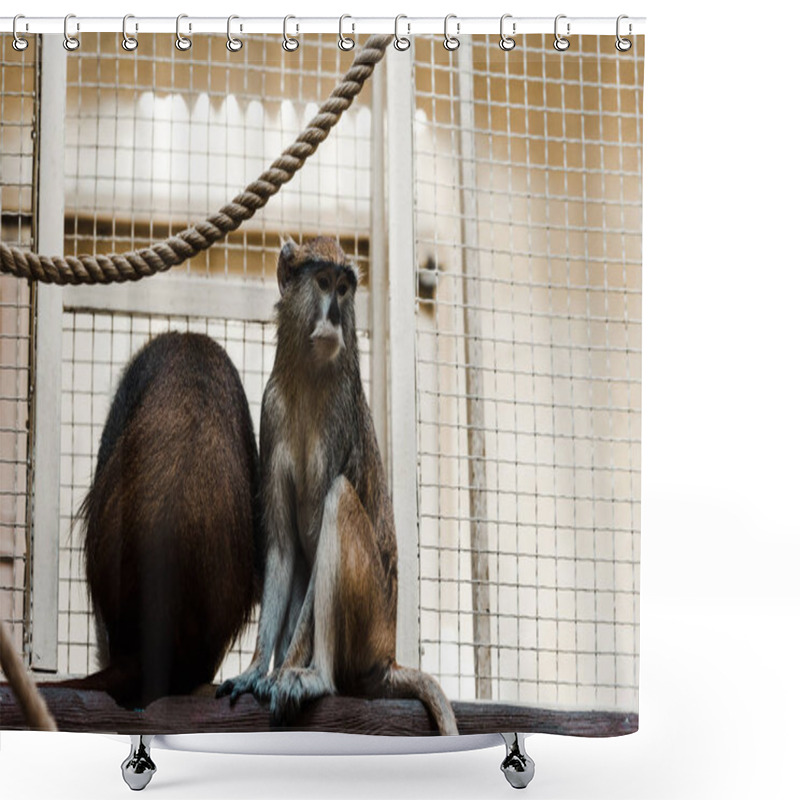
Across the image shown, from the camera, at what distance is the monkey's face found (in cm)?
228

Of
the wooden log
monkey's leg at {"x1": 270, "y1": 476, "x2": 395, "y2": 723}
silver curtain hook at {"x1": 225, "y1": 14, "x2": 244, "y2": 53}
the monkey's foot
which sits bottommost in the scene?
the wooden log

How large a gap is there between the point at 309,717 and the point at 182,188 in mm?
960

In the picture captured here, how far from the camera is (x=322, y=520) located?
2273 millimetres

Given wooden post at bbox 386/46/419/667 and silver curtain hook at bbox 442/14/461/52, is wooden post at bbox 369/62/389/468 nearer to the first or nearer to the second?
wooden post at bbox 386/46/419/667

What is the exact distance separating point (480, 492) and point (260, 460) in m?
0.40

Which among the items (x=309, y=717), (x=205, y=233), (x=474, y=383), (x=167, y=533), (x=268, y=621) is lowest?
(x=309, y=717)

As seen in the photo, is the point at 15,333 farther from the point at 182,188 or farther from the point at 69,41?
the point at 69,41

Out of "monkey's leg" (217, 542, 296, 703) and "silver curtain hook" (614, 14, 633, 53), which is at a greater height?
"silver curtain hook" (614, 14, 633, 53)

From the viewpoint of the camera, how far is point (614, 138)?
7.54ft

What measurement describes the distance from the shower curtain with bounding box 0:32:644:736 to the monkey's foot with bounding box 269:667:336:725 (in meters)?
0.02

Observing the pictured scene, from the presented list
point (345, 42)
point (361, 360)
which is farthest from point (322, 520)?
point (345, 42)

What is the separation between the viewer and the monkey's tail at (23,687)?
2230mm

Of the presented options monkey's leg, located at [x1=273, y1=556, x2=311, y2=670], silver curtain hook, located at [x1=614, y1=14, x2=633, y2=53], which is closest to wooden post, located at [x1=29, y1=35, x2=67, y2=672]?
monkey's leg, located at [x1=273, y1=556, x2=311, y2=670]

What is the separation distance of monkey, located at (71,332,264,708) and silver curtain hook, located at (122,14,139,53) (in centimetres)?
52
